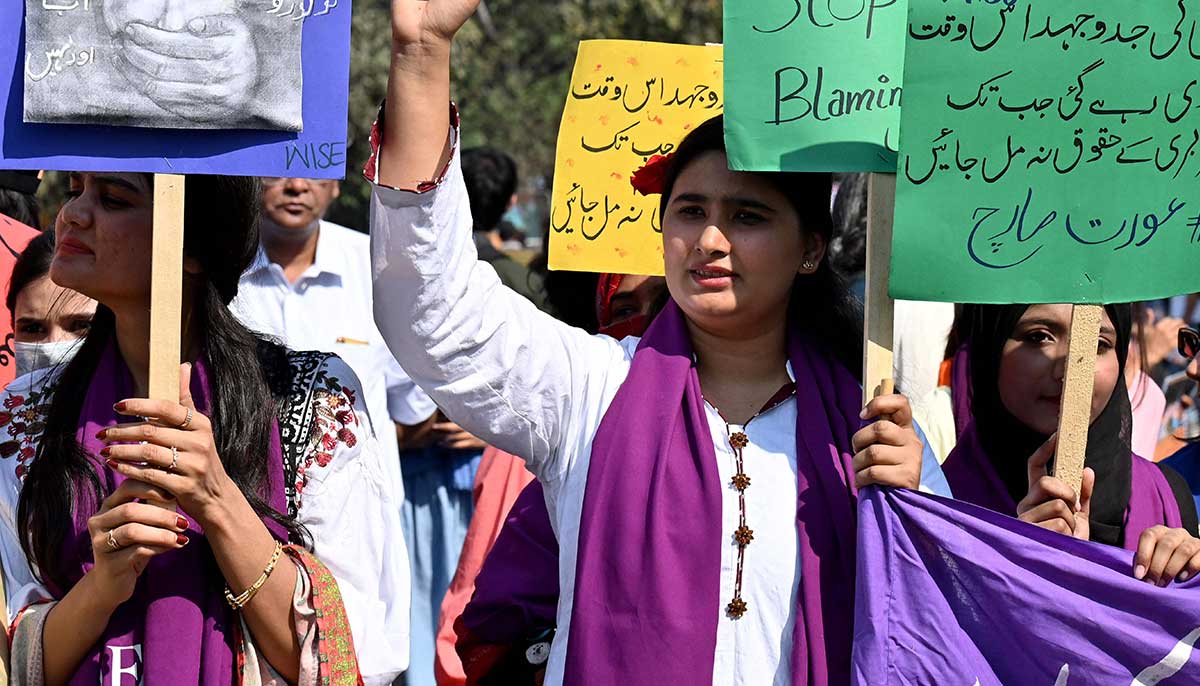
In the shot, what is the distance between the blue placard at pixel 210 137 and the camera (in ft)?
8.99

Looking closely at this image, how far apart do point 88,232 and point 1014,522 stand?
67.0 inches

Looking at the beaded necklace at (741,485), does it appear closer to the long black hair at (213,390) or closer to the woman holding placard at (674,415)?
the woman holding placard at (674,415)

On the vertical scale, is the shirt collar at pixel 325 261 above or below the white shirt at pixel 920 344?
above

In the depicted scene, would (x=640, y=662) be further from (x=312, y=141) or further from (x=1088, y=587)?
(x=312, y=141)

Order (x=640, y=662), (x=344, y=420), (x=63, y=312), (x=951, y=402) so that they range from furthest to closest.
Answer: (x=951, y=402), (x=63, y=312), (x=344, y=420), (x=640, y=662)

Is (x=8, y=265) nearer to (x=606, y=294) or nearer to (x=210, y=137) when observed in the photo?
(x=210, y=137)

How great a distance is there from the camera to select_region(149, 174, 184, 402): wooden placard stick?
106 inches

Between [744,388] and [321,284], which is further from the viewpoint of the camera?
[321,284]

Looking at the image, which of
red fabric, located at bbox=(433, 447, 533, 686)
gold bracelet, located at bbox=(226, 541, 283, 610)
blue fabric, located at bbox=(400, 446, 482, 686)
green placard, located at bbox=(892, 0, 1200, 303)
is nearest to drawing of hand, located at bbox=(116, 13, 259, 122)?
gold bracelet, located at bbox=(226, 541, 283, 610)

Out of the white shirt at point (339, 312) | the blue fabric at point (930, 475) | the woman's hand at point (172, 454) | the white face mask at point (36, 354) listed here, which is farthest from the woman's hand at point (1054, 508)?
the white shirt at point (339, 312)

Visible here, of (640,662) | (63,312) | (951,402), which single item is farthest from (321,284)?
(640,662)

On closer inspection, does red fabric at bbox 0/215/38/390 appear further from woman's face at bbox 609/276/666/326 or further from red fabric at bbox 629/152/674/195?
woman's face at bbox 609/276/666/326

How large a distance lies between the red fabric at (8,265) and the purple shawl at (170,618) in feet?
2.16

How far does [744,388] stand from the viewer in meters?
3.05
